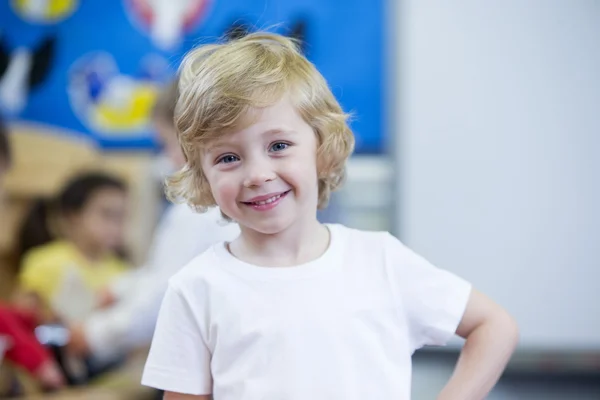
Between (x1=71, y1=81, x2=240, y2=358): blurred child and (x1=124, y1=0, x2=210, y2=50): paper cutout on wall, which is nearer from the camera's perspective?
(x1=71, y1=81, x2=240, y2=358): blurred child

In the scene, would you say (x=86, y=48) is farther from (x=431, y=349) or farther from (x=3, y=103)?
(x=431, y=349)

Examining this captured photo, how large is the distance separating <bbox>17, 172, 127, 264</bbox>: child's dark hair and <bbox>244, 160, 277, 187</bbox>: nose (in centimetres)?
213

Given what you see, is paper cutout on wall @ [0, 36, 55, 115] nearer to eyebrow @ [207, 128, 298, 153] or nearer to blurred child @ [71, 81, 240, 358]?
blurred child @ [71, 81, 240, 358]

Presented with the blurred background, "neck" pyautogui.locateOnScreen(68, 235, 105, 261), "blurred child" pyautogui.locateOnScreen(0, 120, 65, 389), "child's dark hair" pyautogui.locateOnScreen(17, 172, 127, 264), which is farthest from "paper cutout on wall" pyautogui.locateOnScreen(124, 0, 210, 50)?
"blurred child" pyautogui.locateOnScreen(0, 120, 65, 389)

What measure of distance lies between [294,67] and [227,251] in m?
0.22

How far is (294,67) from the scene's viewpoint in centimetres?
86

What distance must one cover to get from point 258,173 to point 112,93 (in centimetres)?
219

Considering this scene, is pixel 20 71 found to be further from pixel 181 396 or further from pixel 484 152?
pixel 181 396

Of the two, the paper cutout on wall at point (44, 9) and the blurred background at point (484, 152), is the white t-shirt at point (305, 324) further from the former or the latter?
the paper cutout on wall at point (44, 9)

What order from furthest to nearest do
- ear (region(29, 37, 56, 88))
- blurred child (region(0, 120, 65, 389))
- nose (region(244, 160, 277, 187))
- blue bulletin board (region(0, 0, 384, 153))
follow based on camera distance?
1. ear (region(29, 37, 56, 88))
2. blue bulletin board (region(0, 0, 384, 153))
3. blurred child (region(0, 120, 65, 389))
4. nose (region(244, 160, 277, 187))

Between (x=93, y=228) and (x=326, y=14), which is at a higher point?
(x=326, y=14)

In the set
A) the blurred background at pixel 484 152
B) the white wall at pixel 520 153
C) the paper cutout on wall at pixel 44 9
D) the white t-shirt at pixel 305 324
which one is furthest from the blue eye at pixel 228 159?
the paper cutout on wall at pixel 44 9

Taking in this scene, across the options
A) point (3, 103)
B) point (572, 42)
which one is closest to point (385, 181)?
point (572, 42)

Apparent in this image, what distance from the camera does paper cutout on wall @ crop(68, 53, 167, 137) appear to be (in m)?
2.84
